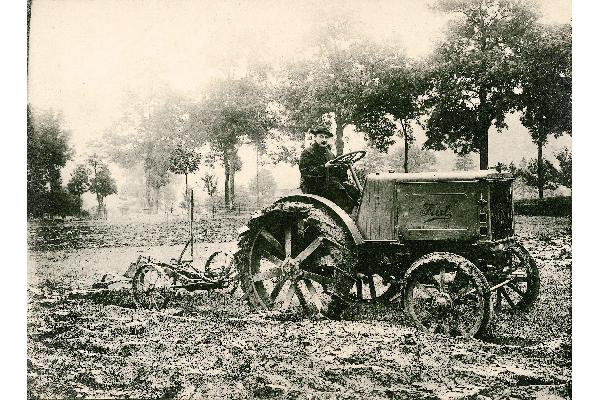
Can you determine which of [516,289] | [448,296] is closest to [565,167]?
[516,289]

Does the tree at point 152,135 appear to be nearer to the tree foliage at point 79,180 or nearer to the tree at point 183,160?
the tree at point 183,160

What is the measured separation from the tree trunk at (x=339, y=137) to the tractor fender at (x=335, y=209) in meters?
0.45

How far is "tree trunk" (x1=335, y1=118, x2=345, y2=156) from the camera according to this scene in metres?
4.97

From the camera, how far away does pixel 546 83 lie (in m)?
4.61

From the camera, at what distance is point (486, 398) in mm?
3928

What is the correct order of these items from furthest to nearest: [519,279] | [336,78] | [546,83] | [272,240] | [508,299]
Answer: [272,240], [508,299], [336,78], [519,279], [546,83]

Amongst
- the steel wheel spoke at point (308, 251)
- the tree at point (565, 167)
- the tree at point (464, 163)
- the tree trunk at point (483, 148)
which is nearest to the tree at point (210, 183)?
the steel wheel spoke at point (308, 251)

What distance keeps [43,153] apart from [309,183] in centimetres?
241

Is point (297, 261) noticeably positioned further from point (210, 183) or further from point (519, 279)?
point (519, 279)

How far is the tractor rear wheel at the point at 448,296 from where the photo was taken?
14.2ft

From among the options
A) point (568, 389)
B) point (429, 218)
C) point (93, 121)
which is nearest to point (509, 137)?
point (429, 218)

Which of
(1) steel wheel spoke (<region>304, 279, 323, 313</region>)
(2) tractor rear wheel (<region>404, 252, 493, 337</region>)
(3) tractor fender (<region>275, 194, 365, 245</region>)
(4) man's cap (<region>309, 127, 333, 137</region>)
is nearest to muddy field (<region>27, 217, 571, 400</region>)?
(2) tractor rear wheel (<region>404, 252, 493, 337</region>)

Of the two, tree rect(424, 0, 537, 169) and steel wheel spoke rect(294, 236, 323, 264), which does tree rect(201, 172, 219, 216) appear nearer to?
steel wheel spoke rect(294, 236, 323, 264)

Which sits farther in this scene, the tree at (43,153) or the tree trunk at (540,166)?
the tree at (43,153)
